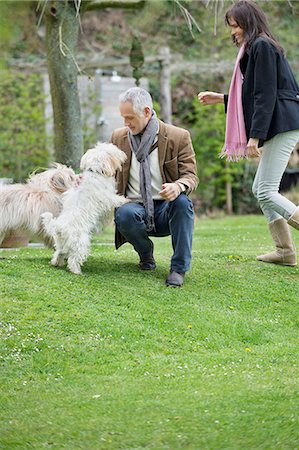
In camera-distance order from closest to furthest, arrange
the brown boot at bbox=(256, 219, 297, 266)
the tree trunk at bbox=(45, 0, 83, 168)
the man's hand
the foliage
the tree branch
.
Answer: the man's hand, the brown boot at bbox=(256, 219, 297, 266), the tree trunk at bbox=(45, 0, 83, 168), the tree branch, the foliage

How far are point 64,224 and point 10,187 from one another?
28.4 inches

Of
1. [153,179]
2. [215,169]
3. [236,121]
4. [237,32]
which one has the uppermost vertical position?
[237,32]

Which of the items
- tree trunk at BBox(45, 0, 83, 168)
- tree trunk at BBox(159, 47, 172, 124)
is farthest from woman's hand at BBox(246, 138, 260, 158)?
tree trunk at BBox(159, 47, 172, 124)

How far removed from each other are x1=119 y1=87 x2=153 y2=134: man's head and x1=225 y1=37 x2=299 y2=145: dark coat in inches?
30.2

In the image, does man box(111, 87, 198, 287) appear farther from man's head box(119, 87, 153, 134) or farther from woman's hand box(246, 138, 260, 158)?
woman's hand box(246, 138, 260, 158)

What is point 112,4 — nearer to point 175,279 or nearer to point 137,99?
point 137,99

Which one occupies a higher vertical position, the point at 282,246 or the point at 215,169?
the point at 282,246

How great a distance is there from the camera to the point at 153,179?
21.3ft

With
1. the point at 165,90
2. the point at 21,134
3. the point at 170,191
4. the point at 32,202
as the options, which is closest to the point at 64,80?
the point at 32,202

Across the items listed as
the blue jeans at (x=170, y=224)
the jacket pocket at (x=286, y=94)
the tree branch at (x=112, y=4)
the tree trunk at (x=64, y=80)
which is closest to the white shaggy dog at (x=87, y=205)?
the blue jeans at (x=170, y=224)

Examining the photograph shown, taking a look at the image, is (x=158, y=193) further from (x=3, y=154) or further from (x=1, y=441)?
(x=3, y=154)

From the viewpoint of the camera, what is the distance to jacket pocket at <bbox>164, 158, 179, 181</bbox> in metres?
6.43

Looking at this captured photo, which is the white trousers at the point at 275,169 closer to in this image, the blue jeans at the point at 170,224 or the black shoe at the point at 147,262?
the blue jeans at the point at 170,224

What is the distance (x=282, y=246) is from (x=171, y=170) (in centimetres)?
124
